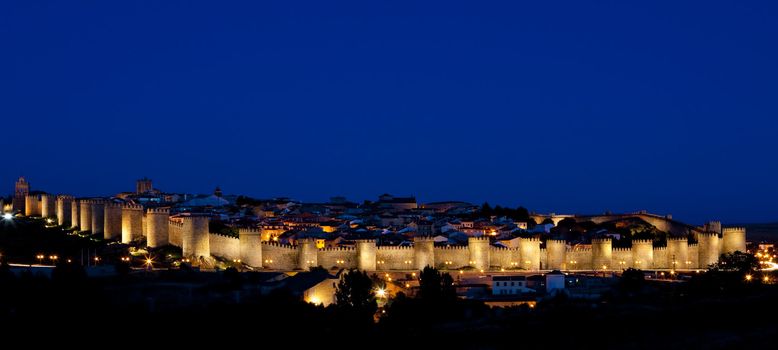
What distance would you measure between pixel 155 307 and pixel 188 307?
1.76 feet

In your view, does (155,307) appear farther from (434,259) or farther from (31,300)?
(434,259)

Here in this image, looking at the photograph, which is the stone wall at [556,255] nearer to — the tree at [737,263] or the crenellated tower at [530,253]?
the crenellated tower at [530,253]

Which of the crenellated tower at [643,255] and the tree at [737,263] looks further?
the crenellated tower at [643,255]

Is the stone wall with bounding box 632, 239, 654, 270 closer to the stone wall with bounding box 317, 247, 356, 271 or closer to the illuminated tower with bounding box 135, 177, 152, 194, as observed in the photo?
the stone wall with bounding box 317, 247, 356, 271

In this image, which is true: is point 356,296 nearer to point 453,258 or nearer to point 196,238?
point 196,238

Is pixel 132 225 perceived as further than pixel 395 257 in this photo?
Yes

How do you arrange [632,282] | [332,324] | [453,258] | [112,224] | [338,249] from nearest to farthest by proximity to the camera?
[332,324], [632,282], [338,249], [453,258], [112,224]

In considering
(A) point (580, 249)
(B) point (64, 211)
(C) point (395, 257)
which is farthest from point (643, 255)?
(B) point (64, 211)

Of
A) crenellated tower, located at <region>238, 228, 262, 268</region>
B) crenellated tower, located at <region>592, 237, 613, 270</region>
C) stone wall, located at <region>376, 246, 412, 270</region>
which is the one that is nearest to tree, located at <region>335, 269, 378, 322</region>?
crenellated tower, located at <region>238, 228, 262, 268</region>

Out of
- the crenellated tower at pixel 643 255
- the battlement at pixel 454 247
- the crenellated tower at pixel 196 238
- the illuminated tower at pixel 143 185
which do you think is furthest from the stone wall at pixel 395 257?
the illuminated tower at pixel 143 185

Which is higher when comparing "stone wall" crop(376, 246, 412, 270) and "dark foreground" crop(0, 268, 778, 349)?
"stone wall" crop(376, 246, 412, 270)

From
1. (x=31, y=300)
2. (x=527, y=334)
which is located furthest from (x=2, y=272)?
(x=527, y=334)

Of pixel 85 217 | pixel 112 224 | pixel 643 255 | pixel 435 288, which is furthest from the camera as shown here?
pixel 85 217

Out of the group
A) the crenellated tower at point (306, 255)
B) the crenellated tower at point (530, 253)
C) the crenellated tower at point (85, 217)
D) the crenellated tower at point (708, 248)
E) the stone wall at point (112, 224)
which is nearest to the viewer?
the crenellated tower at point (306, 255)
